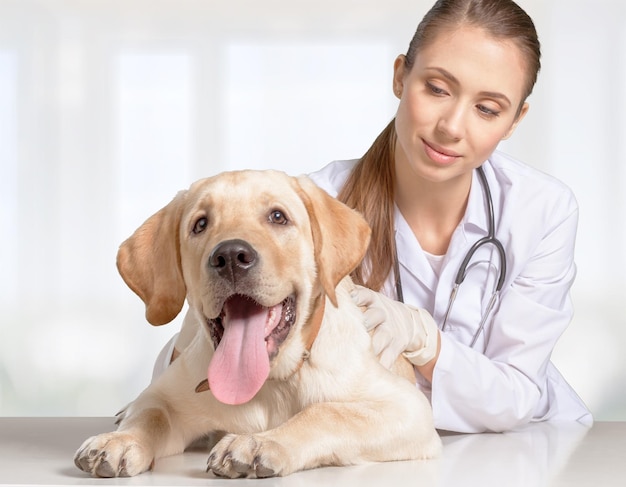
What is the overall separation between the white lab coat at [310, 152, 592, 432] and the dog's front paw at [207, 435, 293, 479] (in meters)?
0.93

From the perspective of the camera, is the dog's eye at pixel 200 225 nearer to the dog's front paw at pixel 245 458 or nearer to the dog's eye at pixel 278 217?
the dog's eye at pixel 278 217

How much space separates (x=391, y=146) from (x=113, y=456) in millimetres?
1575

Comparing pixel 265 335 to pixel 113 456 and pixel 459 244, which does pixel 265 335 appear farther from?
pixel 459 244

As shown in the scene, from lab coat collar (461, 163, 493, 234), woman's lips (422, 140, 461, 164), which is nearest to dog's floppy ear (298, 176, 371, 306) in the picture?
woman's lips (422, 140, 461, 164)

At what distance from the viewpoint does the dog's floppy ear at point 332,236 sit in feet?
7.97

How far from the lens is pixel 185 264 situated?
2420 millimetres

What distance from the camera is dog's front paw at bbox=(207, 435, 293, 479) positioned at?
2080 millimetres

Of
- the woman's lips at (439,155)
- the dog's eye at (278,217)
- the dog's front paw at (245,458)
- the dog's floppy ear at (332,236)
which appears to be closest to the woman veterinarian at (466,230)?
the woman's lips at (439,155)

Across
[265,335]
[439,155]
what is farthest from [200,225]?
[439,155]

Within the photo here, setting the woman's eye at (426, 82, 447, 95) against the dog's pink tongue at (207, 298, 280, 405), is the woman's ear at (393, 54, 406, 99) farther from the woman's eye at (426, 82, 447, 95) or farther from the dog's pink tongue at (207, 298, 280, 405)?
the dog's pink tongue at (207, 298, 280, 405)

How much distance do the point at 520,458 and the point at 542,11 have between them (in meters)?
4.25

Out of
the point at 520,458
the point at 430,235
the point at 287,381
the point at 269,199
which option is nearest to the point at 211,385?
the point at 287,381

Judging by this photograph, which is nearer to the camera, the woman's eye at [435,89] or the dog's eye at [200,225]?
the dog's eye at [200,225]

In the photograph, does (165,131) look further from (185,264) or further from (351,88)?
(185,264)
